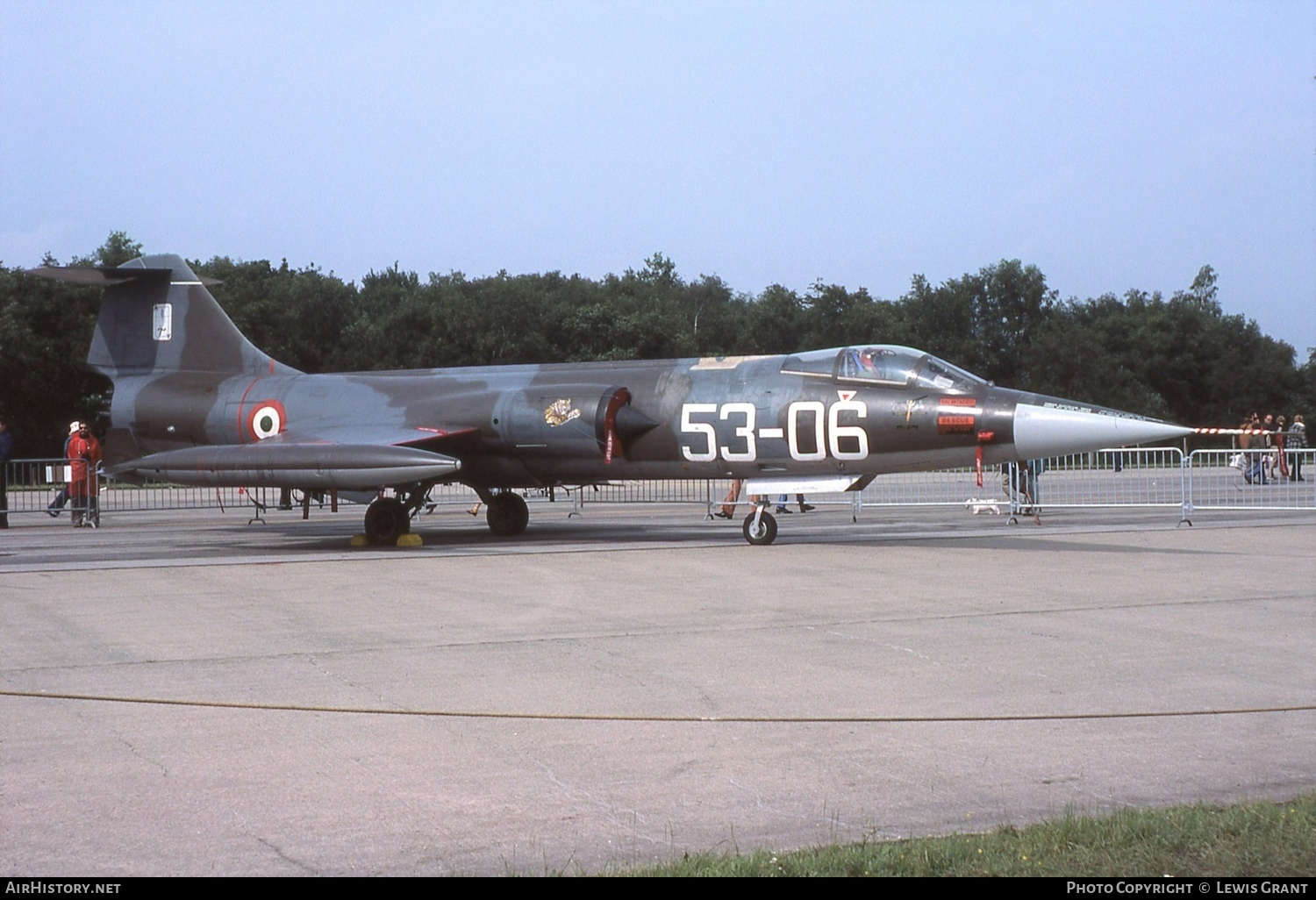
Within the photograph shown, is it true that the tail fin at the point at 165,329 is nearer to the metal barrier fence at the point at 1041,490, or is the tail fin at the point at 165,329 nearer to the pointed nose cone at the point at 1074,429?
the metal barrier fence at the point at 1041,490

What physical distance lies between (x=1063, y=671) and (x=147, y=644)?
5.92 meters

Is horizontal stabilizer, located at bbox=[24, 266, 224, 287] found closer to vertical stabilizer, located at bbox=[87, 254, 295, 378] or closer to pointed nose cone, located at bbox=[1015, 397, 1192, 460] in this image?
vertical stabilizer, located at bbox=[87, 254, 295, 378]

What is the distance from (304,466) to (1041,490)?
14953 mm

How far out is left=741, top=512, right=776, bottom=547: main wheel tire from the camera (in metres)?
15.3

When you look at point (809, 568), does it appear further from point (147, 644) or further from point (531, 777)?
point (531, 777)

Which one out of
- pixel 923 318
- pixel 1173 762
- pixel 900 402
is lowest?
pixel 1173 762

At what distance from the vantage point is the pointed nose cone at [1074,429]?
44.2 feet

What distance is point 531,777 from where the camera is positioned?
17.2ft

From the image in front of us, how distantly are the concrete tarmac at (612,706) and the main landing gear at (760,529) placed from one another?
2.16 metres

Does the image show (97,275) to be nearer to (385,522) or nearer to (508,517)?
(385,522)

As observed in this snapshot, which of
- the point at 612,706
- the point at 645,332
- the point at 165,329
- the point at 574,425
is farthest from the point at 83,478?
the point at 645,332

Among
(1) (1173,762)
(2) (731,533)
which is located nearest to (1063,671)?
(1) (1173,762)

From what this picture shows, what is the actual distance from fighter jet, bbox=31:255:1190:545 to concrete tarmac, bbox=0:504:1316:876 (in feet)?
6.15

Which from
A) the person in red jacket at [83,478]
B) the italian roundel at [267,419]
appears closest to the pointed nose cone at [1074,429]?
the italian roundel at [267,419]
